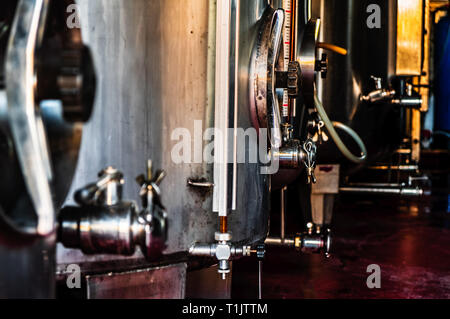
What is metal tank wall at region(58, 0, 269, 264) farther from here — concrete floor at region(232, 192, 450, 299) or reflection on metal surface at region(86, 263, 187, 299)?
concrete floor at region(232, 192, 450, 299)

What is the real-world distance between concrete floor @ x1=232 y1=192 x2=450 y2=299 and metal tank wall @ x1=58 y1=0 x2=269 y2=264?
1.20 metres

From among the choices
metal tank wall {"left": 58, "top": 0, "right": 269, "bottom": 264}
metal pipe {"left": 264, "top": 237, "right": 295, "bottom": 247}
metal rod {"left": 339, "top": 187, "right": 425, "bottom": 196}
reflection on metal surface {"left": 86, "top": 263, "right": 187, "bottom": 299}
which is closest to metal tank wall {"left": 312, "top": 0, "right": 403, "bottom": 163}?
metal rod {"left": 339, "top": 187, "right": 425, "bottom": 196}

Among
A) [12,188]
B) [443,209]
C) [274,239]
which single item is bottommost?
[443,209]

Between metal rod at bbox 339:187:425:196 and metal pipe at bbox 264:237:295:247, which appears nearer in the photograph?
metal pipe at bbox 264:237:295:247

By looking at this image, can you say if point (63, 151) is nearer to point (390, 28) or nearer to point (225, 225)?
point (225, 225)

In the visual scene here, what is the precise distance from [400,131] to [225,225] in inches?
110

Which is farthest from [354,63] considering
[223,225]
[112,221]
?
[112,221]

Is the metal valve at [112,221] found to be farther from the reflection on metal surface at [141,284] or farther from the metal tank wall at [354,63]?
the metal tank wall at [354,63]

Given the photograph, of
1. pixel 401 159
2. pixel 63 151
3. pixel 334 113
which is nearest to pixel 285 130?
pixel 63 151

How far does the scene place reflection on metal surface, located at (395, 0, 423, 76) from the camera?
3.03 meters

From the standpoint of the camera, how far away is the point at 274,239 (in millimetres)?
1363

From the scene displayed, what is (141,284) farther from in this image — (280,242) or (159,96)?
(280,242)

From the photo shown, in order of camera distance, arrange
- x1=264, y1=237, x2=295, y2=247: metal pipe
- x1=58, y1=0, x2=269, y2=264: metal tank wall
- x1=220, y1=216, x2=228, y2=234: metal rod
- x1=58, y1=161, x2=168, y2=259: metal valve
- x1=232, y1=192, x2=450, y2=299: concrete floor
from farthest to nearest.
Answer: x1=232, y1=192, x2=450, y2=299: concrete floor → x1=264, y1=237, x2=295, y2=247: metal pipe → x1=220, y1=216, x2=228, y2=234: metal rod → x1=58, y1=0, x2=269, y2=264: metal tank wall → x1=58, y1=161, x2=168, y2=259: metal valve
